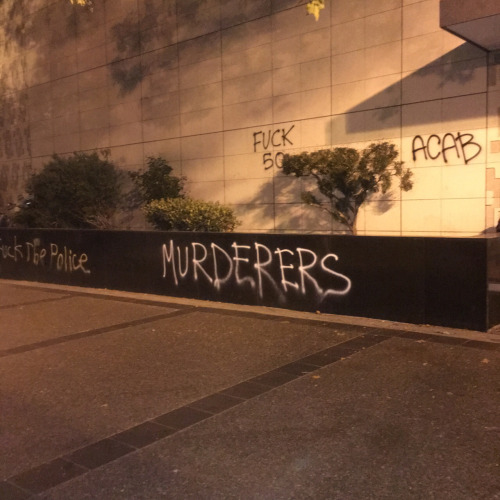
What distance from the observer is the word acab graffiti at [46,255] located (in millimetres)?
11773

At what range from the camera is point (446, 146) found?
996cm

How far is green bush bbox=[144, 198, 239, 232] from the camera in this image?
11414mm

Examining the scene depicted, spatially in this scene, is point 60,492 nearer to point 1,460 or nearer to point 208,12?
point 1,460

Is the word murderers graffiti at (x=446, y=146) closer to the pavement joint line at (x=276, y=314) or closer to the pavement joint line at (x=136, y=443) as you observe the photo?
the pavement joint line at (x=276, y=314)

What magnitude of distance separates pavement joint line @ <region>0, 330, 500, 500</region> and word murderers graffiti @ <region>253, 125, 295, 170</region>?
6310 millimetres

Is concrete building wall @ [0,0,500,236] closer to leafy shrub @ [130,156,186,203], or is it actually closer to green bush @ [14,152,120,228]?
leafy shrub @ [130,156,186,203]

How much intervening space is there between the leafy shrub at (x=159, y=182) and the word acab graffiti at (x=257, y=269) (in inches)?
159

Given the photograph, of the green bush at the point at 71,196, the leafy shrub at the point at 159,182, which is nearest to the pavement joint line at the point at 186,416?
the leafy shrub at the point at 159,182

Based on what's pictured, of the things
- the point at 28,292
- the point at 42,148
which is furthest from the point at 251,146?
the point at 42,148

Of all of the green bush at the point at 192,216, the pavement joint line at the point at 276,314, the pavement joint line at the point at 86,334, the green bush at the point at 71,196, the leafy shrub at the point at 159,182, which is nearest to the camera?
the pavement joint line at the point at 86,334

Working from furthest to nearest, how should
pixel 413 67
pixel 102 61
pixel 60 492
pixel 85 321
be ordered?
pixel 102 61 < pixel 413 67 < pixel 85 321 < pixel 60 492

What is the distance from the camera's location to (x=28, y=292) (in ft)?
36.8

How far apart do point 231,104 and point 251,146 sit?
1.20 m

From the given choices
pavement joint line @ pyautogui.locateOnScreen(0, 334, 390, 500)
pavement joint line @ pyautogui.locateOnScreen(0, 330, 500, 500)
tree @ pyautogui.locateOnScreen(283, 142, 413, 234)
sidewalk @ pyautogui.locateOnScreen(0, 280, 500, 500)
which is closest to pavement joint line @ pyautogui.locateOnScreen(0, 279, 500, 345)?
sidewalk @ pyautogui.locateOnScreen(0, 280, 500, 500)
